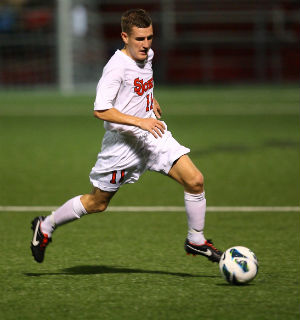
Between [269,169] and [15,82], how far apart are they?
12996 mm

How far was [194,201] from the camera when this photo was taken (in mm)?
5078

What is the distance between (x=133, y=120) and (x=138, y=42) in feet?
1.71

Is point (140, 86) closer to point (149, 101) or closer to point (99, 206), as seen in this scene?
point (149, 101)

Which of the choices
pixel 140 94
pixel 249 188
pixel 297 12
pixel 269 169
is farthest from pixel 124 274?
pixel 297 12

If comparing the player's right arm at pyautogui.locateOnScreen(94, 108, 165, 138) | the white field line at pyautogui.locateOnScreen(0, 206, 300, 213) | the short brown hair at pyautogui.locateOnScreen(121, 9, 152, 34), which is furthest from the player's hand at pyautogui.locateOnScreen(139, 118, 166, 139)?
the white field line at pyautogui.locateOnScreen(0, 206, 300, 213)

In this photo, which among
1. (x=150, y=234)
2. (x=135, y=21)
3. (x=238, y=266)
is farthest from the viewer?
(x=150, y=234)

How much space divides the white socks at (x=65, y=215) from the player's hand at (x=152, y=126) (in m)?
0.76

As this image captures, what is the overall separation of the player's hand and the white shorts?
30 centimetres

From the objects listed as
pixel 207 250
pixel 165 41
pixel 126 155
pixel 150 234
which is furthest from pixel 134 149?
pixel 165 41

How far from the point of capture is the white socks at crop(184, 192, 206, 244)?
508 cm

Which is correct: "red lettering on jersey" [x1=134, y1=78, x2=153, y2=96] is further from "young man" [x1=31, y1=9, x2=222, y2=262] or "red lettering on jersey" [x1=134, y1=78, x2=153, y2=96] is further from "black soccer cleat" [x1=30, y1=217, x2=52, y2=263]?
"black soccer cleat" [x1=30, y1=217, x2=52, y2=263]

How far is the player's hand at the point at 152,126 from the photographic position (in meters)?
4.79

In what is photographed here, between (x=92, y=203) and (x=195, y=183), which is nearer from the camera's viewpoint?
(x=195, y=183)

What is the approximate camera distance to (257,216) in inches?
275
